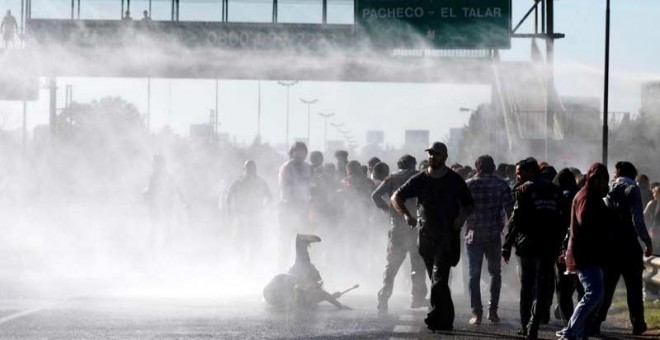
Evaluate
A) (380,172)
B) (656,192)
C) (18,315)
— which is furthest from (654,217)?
(18,315)

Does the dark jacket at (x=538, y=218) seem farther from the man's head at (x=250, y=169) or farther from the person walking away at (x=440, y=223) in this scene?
the man's head at (x=250, y=169)

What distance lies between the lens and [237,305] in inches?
601

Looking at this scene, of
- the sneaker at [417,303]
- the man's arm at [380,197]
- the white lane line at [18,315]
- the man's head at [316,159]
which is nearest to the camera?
the white lane line at [18,315]

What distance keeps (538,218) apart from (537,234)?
0.13 m

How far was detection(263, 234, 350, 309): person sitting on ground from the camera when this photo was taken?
49.3ft

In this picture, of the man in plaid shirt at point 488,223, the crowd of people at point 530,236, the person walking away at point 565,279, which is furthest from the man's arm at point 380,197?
the person walking away at point 565,279

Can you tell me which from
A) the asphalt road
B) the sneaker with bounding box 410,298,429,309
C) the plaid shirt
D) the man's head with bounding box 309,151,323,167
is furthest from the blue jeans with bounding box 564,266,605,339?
the man's head with bounding box 309,151,323,167

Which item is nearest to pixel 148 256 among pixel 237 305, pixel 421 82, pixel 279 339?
pixel 237 305

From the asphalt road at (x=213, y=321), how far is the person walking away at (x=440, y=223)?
0.24 m

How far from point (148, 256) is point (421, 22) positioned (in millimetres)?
11627

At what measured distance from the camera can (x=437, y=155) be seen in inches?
519

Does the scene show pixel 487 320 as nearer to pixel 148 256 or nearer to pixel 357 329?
pixel 357 329

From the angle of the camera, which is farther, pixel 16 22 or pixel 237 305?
pixel 16 22

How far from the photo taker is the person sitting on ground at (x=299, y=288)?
49.3ft
